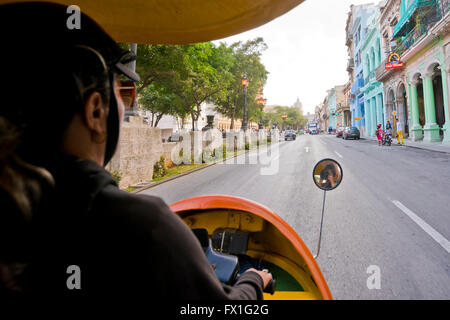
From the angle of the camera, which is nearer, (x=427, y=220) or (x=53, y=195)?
(x=53, y=195)

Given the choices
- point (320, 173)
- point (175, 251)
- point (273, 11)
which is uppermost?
point (273, 11)

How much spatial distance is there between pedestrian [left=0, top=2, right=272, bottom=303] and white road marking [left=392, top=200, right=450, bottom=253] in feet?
13.0

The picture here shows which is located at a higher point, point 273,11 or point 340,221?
point 273,11

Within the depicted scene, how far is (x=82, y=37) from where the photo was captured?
847 mm

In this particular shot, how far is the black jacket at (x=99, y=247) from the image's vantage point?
0.65m

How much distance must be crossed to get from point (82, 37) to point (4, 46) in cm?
21

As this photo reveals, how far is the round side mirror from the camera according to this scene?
2150 mm

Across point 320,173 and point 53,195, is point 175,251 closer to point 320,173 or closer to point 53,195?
point 53,195

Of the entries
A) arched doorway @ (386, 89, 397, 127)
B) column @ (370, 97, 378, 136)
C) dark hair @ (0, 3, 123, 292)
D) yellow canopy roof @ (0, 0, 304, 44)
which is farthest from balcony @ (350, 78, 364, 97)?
dark hair @ (0, 3, 123, 292)

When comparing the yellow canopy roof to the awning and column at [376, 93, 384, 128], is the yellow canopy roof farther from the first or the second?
column at [376, 93, 384, 128]

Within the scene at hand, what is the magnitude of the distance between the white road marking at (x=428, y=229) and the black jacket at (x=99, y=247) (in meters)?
3.97
